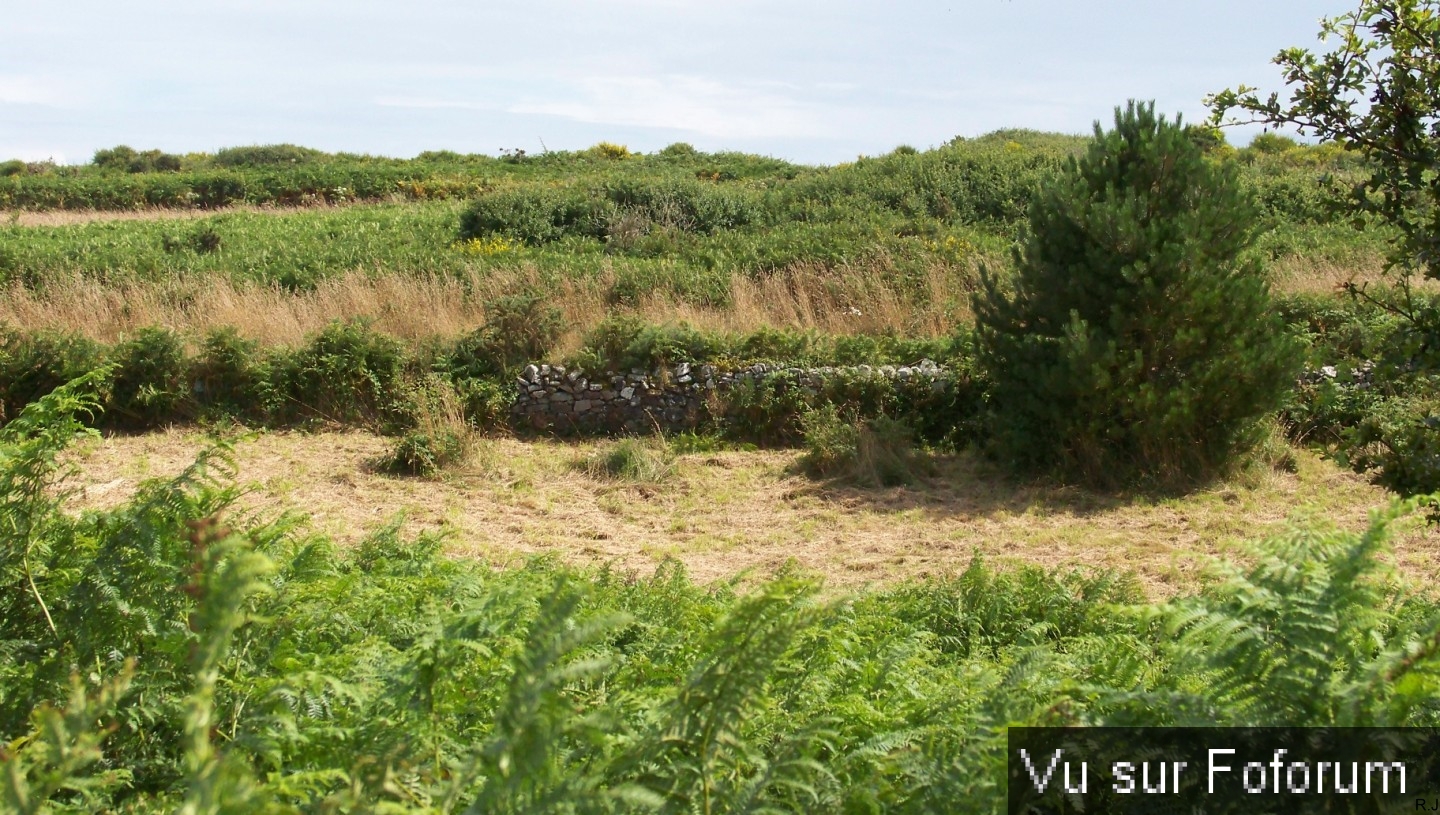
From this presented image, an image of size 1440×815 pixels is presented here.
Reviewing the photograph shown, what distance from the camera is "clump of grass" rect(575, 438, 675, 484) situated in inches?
350

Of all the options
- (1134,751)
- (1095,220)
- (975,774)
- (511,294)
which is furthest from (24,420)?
(511,294)

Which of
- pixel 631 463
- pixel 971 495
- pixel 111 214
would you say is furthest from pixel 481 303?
pixel 111 214

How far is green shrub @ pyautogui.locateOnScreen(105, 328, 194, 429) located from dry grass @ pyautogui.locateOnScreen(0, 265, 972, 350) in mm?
544

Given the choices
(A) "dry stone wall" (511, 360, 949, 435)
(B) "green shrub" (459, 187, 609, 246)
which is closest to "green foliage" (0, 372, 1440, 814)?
(A) "dry stone wall" (511, 360, 949, 435)

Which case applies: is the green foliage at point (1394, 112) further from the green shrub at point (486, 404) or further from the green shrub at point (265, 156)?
the green shrub at point (265, 156)

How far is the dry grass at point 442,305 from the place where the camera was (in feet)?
37.7

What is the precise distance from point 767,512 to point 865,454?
1.17 m

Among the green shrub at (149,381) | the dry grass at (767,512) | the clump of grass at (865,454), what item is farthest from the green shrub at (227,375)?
the clump of grass at (865,454)

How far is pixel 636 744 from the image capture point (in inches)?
87.8

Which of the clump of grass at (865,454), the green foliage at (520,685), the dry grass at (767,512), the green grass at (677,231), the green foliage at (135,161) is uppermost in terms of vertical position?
the green foliage at (135,161)

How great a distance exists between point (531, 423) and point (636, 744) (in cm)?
844

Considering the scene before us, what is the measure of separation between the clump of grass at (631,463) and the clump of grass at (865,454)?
1.19 m

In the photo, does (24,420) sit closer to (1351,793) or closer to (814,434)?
(1351,793)

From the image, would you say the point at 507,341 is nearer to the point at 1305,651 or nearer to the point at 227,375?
the point at 227,375
